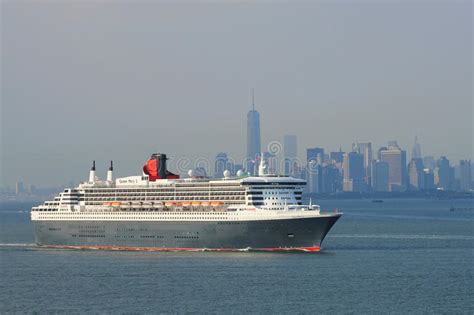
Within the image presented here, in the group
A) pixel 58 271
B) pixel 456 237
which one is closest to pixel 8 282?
pixel 58 271

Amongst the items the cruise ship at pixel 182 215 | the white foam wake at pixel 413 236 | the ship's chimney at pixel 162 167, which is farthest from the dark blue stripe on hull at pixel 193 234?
the white foam wake at pixel 413 236

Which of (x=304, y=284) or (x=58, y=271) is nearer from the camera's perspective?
(x=304, y=284)

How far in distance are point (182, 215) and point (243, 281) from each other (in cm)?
1886

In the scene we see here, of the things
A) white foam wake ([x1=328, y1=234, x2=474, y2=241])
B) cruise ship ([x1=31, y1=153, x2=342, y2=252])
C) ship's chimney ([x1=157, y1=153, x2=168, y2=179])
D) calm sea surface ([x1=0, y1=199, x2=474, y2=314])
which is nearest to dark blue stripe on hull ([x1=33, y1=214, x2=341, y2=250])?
cruise ship ([x1=31, y1=153, x2=342, y2=252])

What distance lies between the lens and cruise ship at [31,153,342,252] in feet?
235

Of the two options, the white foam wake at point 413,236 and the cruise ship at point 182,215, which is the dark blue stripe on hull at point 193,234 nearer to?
the cruise ship at point 182,215

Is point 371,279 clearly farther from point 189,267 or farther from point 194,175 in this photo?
point 194,175

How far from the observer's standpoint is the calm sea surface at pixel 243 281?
161 ft

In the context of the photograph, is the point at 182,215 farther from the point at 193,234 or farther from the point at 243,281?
the point at 243,281

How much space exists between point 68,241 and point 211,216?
569 inches

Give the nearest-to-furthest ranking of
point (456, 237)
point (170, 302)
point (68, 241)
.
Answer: point (170, 302), point (68, 241), point (456, 237)

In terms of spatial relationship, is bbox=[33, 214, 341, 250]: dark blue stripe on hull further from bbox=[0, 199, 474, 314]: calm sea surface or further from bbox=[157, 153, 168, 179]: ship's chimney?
bbox=[157, 153, 168, 179]: ship's chimney

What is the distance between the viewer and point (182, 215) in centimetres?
7525

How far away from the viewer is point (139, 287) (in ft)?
181
